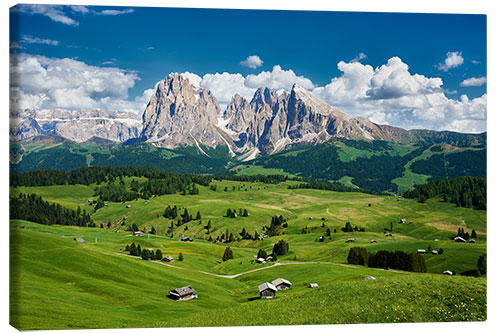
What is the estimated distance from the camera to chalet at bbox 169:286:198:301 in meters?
44.4

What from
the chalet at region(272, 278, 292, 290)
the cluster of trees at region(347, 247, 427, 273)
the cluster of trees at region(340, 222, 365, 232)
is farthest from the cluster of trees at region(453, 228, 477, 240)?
the chalet at region(272, 278, 292, 290)

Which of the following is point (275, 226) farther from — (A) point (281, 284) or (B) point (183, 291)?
(B) point (183, 291)

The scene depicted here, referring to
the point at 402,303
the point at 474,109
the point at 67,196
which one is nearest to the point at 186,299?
the point at 402,303

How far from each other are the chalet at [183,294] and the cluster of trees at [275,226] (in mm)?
93949

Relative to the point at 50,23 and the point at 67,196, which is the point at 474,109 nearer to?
the point at 50,23

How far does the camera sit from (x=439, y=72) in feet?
164

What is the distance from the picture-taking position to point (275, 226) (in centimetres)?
14838

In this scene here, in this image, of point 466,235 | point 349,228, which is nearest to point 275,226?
point 349,228

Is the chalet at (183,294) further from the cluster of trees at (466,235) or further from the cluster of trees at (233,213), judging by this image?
the cluster of trees at (233,213)

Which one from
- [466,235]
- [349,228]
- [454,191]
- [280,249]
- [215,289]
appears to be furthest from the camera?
[454,191]

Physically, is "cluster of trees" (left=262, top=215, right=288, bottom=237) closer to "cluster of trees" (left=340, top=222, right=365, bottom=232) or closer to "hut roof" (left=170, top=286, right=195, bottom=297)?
"cluster of trees" (left=340, top=222, right=365, bottom=232)

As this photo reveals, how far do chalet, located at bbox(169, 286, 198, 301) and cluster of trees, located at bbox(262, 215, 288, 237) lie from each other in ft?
308

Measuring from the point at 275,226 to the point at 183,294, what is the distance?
10570 centimetres
